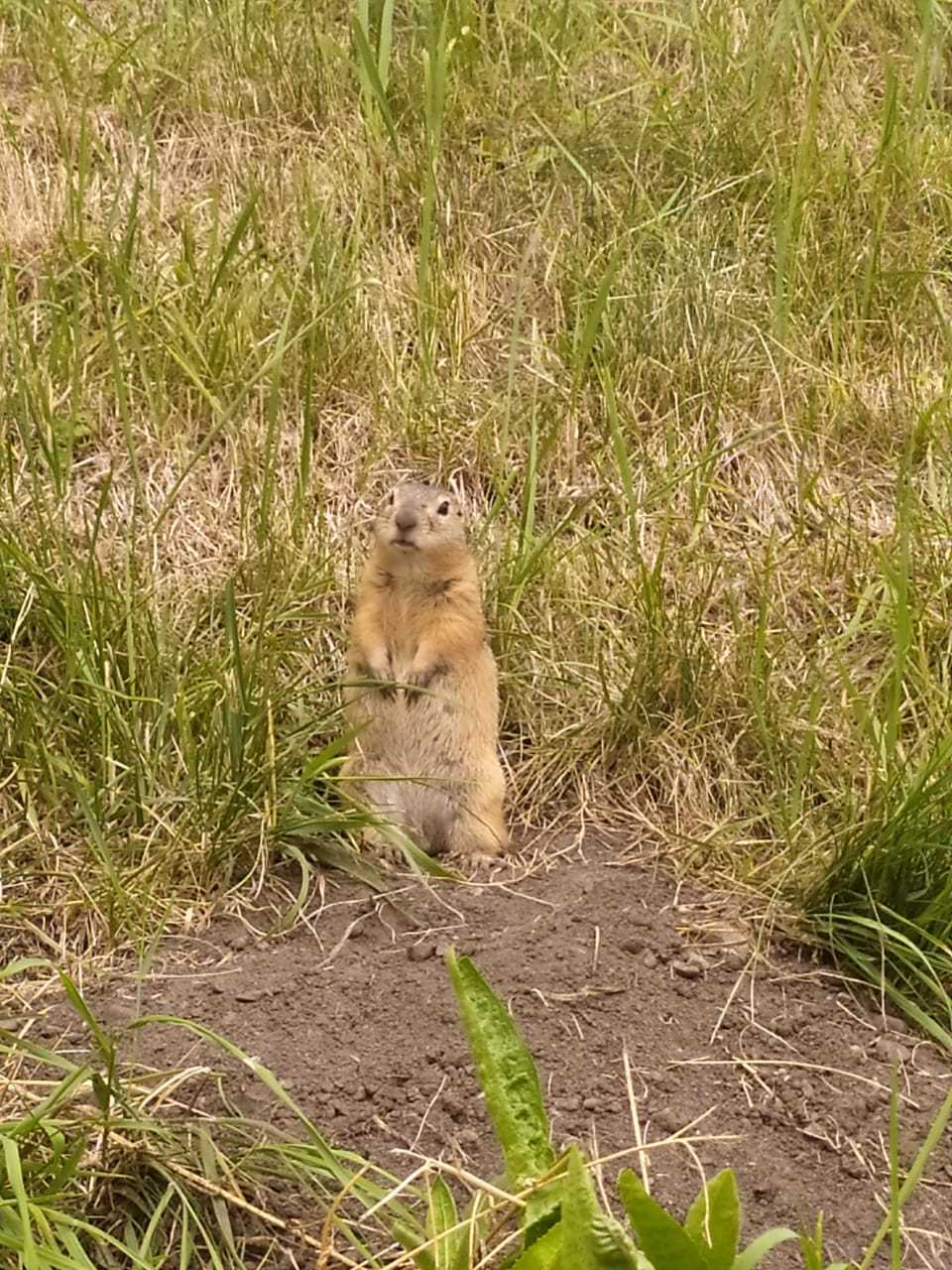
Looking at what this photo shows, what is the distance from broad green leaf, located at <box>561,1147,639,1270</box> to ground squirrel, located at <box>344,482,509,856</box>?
67.9 inches

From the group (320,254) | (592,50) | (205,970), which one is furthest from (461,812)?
(592,50)

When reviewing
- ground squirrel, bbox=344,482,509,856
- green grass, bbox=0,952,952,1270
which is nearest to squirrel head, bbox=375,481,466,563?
ground squirrel, bbox=344,482,509,856

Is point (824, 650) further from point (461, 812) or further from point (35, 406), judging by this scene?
point (35, 406)

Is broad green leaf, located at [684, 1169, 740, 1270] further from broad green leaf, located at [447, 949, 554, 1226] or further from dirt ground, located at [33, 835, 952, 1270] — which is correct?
dirt ground, located at [33, 835, 952, 1270]

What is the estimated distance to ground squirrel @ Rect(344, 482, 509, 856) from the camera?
13.1 ft

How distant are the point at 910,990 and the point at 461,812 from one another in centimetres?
113

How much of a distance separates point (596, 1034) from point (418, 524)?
1.40 metres

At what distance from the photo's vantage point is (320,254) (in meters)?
4.84

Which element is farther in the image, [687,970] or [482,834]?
[482,834]

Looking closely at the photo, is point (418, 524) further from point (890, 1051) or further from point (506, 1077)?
point (506, 1077)

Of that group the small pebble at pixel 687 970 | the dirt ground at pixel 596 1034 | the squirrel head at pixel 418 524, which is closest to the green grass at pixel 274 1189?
the dirt ground at pixel 596 1034

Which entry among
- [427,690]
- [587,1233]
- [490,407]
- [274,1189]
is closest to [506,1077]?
[587,1233]

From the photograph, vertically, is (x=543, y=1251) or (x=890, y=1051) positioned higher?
(x=543, y=1251)

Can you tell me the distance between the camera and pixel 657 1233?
7.39 ft
